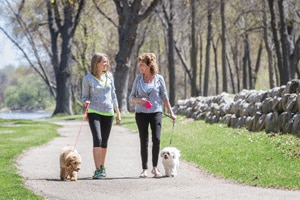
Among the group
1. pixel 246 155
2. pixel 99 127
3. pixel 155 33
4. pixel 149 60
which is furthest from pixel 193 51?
pixel 99 127

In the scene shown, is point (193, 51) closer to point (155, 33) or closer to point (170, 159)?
point (155, 33)

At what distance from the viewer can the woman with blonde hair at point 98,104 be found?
11672mm

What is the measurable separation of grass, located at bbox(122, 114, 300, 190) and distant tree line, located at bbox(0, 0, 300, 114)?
1053 centimetres

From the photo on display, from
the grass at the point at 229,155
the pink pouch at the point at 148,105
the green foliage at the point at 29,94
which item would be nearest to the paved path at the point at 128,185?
the grass at the point at 229,155

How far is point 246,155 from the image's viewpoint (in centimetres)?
1410

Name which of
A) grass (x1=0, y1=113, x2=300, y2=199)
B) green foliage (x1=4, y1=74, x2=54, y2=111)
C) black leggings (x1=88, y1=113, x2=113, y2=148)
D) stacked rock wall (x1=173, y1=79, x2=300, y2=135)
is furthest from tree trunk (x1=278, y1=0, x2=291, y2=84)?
green foliage (x1=4, y1=74, x2=54, y2=111)

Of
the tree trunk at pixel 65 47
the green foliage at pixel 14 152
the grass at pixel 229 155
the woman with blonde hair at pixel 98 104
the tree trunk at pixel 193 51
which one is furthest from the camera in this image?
the tree trunk at pixel 65 47

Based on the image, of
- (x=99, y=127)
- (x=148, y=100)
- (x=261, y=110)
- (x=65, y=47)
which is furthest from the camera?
(x=65, y=47)

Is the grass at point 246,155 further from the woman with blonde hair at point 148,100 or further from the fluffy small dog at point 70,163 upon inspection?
the fluffy small dog at point 70,163

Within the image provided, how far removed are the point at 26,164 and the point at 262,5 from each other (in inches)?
1098

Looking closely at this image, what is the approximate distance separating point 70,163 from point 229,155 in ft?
15.0

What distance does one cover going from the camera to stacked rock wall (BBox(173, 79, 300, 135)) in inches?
670

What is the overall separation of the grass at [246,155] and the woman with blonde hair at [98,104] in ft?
7.73

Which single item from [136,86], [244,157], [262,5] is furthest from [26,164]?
[262,5]
